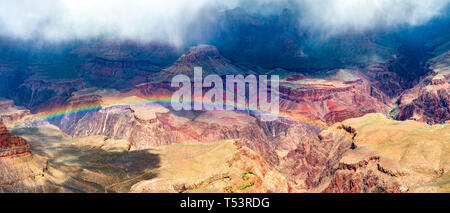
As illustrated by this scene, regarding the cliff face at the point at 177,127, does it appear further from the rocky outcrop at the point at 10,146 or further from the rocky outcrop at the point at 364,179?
the rocky outcrop at the point at 10,146

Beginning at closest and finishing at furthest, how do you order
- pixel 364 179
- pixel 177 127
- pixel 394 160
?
pixel 394 160 < pixel 364 179 < pixel 177 127

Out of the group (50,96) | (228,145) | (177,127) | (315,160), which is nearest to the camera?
(228,145)

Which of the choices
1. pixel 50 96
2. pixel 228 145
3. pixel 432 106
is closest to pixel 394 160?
pixel 228 145

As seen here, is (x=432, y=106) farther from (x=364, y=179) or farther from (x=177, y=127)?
(x=177, y=127)

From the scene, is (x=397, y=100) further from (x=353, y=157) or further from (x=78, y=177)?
(x=78, y=177)

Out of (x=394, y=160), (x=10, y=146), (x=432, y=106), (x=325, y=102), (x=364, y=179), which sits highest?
(x=325, y=102)

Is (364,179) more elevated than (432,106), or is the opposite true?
(432,106)

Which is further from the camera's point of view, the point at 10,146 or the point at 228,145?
the point at 228,145

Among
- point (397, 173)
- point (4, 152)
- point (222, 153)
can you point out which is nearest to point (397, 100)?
point (397, 173)

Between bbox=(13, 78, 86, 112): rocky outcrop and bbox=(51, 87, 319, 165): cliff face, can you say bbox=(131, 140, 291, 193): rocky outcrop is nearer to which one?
bbox=(51, 87, 319, 165): cliff face
